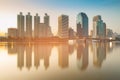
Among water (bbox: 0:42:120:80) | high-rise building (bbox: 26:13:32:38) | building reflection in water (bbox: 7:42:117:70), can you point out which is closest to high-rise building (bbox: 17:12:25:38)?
high-rise building (bbox: 26:13:32:38)

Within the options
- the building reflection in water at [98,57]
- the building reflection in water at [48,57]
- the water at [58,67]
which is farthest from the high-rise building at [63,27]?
the water at [58,67]

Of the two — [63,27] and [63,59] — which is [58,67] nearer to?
[63,59]

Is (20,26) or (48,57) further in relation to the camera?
Result: (20,26)

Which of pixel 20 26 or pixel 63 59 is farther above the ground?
pixel 20 26

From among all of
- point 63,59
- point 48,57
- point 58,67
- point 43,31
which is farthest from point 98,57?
point 43,31

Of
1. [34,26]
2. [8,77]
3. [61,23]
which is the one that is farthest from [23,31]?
[8,77]

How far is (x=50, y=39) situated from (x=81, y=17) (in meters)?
45.0

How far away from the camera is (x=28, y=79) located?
9430mm

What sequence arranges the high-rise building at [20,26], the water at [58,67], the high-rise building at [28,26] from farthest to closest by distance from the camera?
the high-rise building at [20,26] < the high-rise building at [28,26] < the water at [58,67]

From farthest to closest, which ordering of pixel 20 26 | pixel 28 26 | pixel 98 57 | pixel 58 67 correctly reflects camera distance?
pixel 20 26
pixel 28 26
pixel 98 57
pixel 58 67

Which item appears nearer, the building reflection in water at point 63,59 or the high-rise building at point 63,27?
the building reflection in water at point 63,59

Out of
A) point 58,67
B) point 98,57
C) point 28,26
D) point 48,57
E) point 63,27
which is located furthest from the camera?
point 63,27

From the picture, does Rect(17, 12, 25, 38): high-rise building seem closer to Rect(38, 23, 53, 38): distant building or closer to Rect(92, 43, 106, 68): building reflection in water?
Rect(38, 23, 53, 38): distant building

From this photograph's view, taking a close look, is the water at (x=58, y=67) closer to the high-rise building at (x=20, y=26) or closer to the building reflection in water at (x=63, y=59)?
the building reflection in water at (x=63, y=59)
